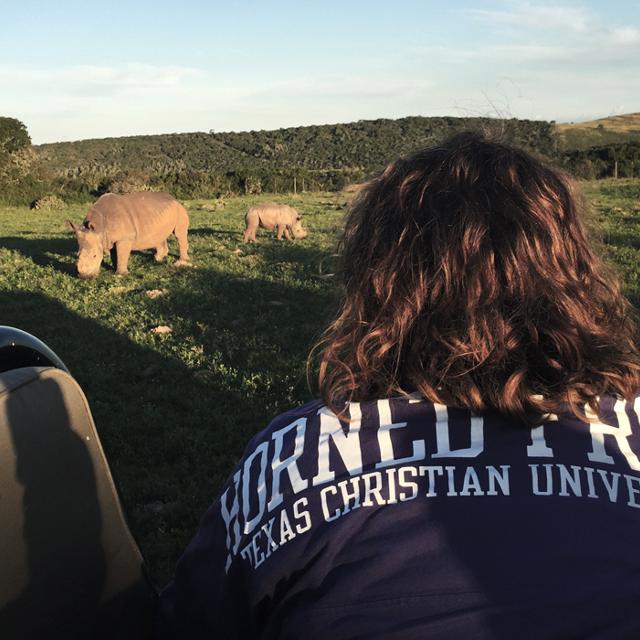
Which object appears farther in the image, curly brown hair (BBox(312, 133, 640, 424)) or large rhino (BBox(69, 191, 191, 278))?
large rhino (BBox(69, 191, 191, 278))

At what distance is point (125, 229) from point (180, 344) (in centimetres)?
650

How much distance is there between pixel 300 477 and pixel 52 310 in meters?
9.99

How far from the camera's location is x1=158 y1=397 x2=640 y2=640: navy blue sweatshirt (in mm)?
1055

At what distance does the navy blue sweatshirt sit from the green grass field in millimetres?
838

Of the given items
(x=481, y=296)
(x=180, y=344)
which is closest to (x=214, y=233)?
(x=180, y=344)

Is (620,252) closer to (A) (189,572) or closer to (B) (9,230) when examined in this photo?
(A) (189,572)

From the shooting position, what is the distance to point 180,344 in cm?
803

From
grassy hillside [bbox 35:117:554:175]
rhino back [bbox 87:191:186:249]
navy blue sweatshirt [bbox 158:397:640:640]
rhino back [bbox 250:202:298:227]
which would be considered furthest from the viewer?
grassy hillside [bbox 35:117:554:175]

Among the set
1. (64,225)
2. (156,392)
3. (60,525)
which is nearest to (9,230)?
(64,225)

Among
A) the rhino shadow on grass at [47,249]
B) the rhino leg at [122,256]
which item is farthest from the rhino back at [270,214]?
the rhino leg at [122,256]

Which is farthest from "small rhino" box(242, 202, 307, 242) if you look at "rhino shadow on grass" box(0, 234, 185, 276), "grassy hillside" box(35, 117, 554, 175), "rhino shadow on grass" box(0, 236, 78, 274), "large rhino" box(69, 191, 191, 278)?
"grassy hillside" box(35, 117, 554, 175)

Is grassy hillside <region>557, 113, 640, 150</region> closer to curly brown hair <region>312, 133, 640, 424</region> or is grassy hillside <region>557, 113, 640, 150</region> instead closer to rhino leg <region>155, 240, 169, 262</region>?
rhino leg <region>155, 240, 169, 262</region>

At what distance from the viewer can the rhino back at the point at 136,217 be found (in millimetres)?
13523

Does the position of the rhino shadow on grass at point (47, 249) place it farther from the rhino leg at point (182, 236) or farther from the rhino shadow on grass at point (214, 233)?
the rhino shadow on grass at point (214, 233)
